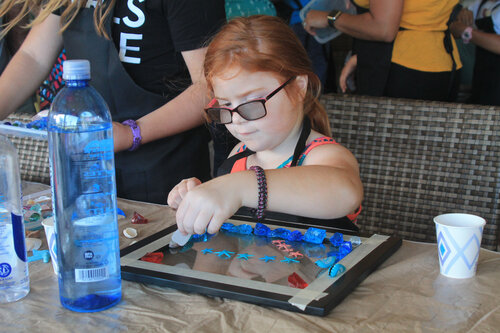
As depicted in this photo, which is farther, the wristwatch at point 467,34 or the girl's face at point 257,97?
the wristwatch at point 467,34

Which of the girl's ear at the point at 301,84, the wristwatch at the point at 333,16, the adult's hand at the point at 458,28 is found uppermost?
the wristwatch at the point at 333,16

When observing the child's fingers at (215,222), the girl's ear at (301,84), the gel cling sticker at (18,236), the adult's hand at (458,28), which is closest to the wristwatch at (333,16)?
the adult's hand at (458,28)

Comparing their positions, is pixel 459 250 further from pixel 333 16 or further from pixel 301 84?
pixel 333 16

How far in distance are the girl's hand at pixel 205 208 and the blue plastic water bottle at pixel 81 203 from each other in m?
0.14

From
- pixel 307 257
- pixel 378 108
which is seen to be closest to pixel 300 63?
pixel 378 108

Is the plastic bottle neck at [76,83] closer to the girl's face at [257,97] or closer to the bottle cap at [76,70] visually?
the bottle cap at [76,70]

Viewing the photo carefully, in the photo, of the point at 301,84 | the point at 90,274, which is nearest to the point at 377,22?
the point at 301,84

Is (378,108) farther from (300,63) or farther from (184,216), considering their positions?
(184,216)

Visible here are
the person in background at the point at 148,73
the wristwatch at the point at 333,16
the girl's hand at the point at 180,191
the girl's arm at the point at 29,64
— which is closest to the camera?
the girl's hand at the point at 180,191

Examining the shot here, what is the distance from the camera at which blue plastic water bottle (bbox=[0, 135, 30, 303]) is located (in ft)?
2.55

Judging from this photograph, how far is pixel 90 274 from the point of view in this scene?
70 centimetres

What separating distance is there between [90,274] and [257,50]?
26.7 inches

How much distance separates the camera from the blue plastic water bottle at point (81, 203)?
71cm

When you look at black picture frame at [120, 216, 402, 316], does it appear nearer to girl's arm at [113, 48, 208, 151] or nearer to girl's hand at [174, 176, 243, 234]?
girl's hand at [174, 176, 243, 234]
